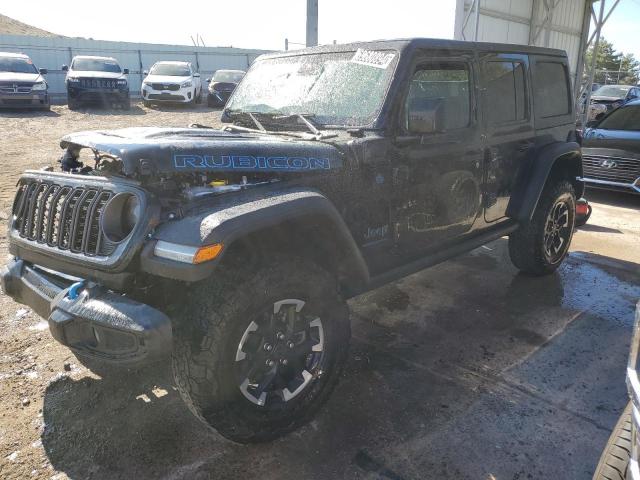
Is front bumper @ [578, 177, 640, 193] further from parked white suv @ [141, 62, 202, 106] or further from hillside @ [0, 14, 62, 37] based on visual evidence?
hillside @ [0, 14, 62, 37]

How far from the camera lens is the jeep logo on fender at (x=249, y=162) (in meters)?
2.45

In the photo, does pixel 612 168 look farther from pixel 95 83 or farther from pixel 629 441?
pixel 95 83

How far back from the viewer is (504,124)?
13.5ft

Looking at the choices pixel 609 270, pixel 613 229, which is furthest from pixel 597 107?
pixel 609 270

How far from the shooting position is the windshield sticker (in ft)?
10.8

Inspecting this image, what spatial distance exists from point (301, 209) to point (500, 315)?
7.82 feet

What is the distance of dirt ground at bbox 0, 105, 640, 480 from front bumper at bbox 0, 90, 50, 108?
13.5 meters

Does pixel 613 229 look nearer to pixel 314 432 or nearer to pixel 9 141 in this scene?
pixel 314 432

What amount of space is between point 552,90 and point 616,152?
4.18m

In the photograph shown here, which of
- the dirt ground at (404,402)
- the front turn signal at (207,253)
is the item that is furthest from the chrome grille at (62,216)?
the dirt ground at (404,402)

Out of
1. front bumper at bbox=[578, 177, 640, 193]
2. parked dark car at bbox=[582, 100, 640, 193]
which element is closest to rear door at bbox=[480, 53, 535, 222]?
front bumper at bbox=[578, 177, 640, 193]

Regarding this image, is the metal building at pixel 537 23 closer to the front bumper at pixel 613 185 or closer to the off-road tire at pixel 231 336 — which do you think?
the front bumper at pixel 613 185

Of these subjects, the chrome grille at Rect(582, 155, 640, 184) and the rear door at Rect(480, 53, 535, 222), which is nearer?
the rear door at Rect(480, 53, 535, 222)

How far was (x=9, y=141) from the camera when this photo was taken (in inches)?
478
